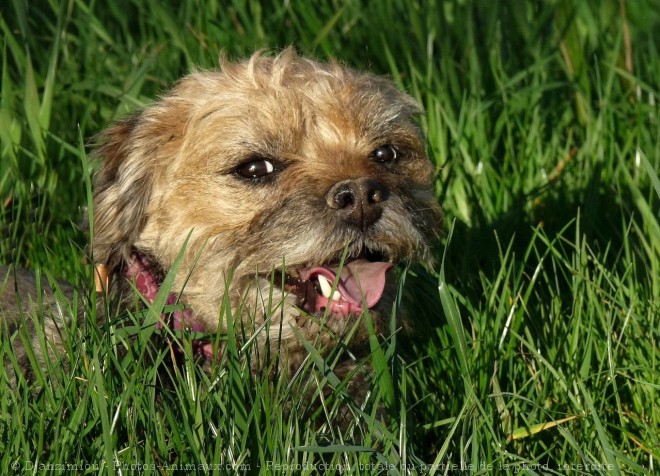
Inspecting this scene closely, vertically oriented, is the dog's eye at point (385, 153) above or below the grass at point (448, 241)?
above

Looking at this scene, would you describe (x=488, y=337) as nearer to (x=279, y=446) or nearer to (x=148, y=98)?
(x=279, y=446)

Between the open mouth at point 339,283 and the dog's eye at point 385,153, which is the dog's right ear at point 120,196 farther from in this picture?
the dog's eye at point 385,153

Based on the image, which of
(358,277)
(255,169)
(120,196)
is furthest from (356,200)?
(120,196)

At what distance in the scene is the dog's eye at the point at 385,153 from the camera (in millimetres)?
3959

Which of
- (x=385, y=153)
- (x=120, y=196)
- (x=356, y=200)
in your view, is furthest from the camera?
(x=385, y=153)

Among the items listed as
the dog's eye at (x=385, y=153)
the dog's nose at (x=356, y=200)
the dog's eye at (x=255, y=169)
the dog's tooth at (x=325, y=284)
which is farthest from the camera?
the dog's eye at (x=385, y=153)

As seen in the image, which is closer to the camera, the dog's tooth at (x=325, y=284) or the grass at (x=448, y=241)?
the grass at (x=448, y=241)

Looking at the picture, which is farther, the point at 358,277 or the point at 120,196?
the point at 120,196

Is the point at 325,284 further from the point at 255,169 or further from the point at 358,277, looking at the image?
the point at 255,169

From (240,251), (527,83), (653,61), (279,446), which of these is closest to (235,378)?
(279,446)

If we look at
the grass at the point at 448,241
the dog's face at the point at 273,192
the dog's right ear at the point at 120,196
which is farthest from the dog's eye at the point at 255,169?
the grass at the point at 448,241

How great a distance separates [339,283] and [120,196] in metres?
0.85

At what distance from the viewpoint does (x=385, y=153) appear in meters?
3.98

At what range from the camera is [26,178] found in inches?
193
